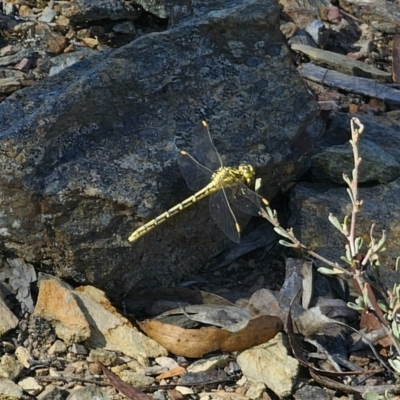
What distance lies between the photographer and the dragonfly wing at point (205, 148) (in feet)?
12.7

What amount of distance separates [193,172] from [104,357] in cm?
82

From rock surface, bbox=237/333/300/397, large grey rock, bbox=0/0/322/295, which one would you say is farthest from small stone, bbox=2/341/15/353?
rock surface, bbox=237/333/300/397

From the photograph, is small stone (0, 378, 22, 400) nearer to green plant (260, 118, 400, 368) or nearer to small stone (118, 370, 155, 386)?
small stone (118, 370, 155, 386)

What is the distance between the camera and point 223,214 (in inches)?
154

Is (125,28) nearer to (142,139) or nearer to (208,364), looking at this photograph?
(142,139)

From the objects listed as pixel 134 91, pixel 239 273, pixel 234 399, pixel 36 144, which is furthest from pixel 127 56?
pixel 234 399

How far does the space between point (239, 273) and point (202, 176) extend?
61cm

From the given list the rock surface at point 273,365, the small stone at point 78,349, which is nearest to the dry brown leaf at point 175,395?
the rock surface at point 273,365

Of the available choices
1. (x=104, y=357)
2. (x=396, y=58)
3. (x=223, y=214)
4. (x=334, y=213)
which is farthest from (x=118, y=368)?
(x=396, y=58)

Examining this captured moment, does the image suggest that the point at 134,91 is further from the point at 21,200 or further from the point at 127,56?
the point at 21,200

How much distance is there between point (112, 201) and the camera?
367 centimetres

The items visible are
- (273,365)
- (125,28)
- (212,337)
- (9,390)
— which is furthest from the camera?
(125,28)

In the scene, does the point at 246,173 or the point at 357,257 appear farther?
the point at 246,173

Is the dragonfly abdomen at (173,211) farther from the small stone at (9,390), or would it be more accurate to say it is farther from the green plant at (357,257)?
the green plant at (357,257)
